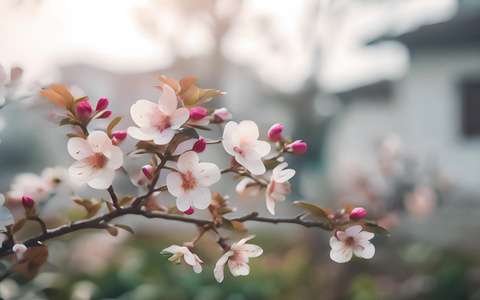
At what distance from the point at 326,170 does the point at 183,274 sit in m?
4.50

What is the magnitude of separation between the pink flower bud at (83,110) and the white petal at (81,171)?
0.05 meters

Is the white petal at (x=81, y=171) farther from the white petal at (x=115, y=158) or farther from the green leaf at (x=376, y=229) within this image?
the green leaf at (x=376, y=229)

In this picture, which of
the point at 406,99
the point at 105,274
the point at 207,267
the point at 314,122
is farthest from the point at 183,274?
the point at 406,99

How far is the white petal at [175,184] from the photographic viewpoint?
45 cm

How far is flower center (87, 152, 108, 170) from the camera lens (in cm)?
45

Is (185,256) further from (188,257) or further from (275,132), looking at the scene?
(275,132)

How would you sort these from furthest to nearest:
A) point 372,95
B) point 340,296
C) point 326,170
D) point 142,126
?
point 372,95, point 326,170, point 340,296, point 142,126

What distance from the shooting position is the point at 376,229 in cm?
51

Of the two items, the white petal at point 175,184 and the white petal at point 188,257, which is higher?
the white petal at point 175,184

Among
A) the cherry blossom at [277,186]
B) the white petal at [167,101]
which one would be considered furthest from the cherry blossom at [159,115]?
the cherry blossom at [277,186]

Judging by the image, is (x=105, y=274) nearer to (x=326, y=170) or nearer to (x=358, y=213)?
(x=358, y=213)

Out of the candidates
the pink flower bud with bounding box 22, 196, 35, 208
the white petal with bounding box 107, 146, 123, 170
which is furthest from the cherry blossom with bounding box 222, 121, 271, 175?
the pink flower bud with bounding box 22, 196, 35, 208

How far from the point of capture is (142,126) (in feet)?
1.47

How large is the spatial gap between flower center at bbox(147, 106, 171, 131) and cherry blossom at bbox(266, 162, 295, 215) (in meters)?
0.13
